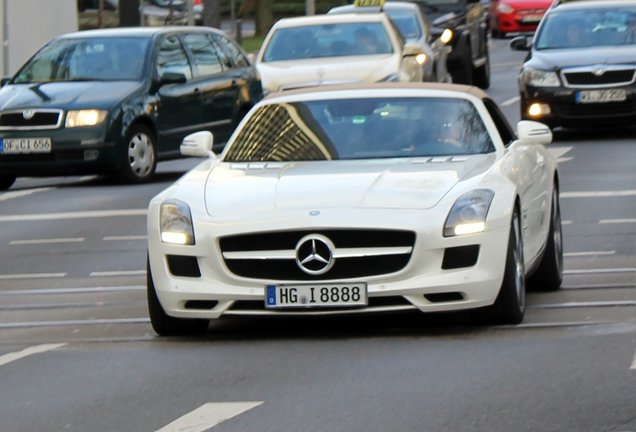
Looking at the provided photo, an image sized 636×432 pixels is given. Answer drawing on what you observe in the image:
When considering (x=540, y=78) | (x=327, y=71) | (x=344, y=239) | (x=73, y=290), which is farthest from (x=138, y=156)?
(x=344, y=239)

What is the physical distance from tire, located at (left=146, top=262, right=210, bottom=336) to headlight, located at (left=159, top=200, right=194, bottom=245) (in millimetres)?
267

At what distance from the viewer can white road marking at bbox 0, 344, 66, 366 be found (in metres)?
10.2

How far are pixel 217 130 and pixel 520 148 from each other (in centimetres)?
1184

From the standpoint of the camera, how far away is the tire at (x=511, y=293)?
10.5 metres

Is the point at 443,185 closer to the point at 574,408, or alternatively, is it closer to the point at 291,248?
the point at 291,248

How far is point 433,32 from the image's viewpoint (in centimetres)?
3494

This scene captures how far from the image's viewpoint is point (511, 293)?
1052 cm

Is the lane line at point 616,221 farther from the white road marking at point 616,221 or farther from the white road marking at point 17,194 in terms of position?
the white road marking at point 17,194

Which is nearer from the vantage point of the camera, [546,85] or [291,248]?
[291,248]

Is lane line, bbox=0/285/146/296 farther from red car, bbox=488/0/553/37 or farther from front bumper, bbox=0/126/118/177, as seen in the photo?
red car, bbox=488/0/553/37

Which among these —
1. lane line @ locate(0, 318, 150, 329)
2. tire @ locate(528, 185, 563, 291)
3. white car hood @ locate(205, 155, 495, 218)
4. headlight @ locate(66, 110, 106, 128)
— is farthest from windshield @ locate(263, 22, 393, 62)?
white car hood @ locate(205, 155, 495, 218)

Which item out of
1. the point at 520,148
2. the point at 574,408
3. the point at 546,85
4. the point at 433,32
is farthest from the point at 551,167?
the point at 433,32

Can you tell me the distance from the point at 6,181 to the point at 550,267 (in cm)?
1149

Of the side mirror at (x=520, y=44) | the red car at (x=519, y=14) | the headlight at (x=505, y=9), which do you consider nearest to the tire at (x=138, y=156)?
the side mirror at (x=520, y=44)
